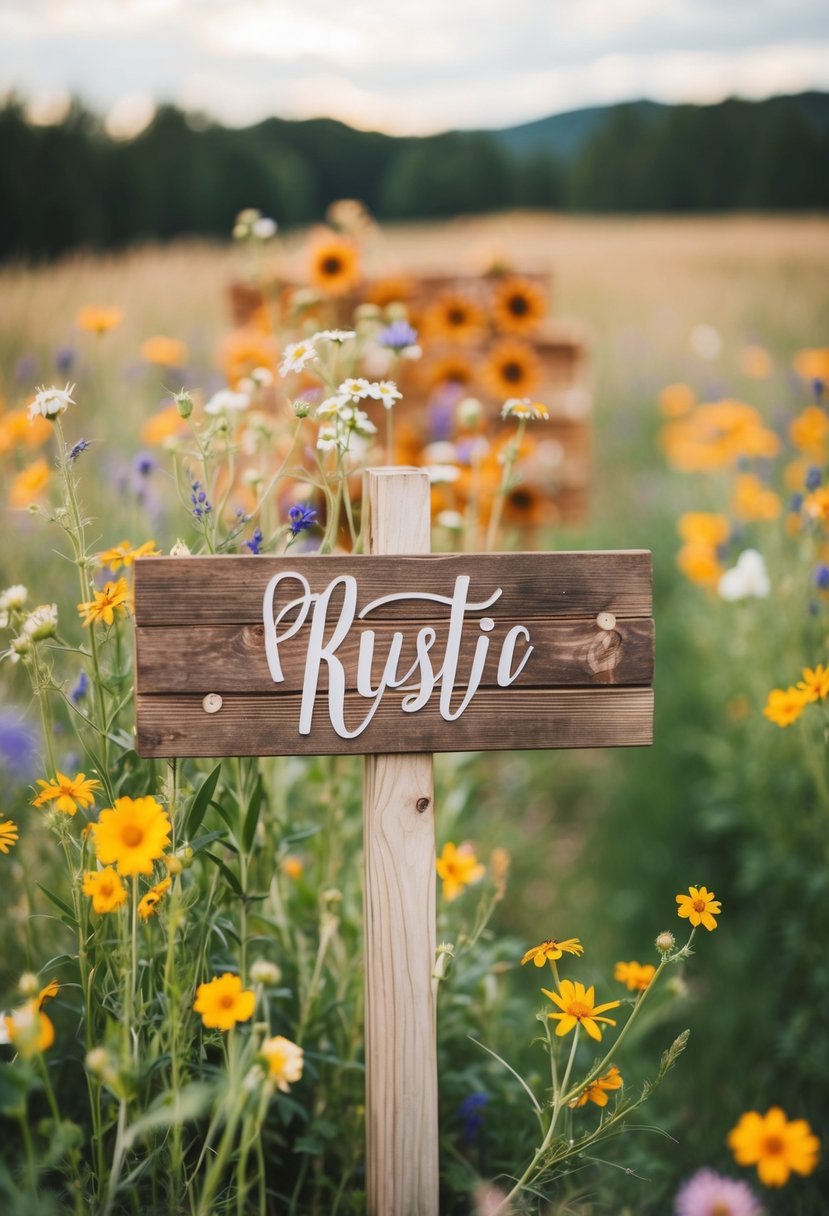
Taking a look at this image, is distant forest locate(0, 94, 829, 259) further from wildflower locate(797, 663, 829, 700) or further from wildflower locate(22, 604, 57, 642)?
wildflower locate(22, 604, 57, 642)

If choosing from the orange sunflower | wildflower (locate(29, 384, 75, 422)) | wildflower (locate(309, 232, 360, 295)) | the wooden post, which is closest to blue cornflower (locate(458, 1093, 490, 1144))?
the wooden post

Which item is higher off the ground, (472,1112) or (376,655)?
(376,655)

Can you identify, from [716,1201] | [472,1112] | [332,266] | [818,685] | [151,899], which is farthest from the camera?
[332,266]

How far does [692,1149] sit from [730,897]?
2.90ft

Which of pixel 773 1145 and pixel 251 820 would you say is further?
pixel 251 820

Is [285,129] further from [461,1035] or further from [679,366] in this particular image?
[461,1035]

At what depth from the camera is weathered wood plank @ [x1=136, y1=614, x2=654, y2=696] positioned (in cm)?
104

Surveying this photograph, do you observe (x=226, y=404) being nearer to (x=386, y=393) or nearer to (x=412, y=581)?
(x=386, y=393)

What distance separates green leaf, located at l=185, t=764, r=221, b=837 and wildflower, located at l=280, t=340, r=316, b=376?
0.51 metres

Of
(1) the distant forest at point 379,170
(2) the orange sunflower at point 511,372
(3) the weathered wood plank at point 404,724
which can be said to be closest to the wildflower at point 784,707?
(3) the weathered wood plank at point 404,724

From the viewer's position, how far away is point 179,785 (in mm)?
1146

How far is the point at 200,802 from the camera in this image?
109cm

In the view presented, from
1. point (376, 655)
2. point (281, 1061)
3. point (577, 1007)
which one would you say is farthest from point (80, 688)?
point (577, 1007)

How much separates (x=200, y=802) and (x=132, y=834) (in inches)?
5.6
